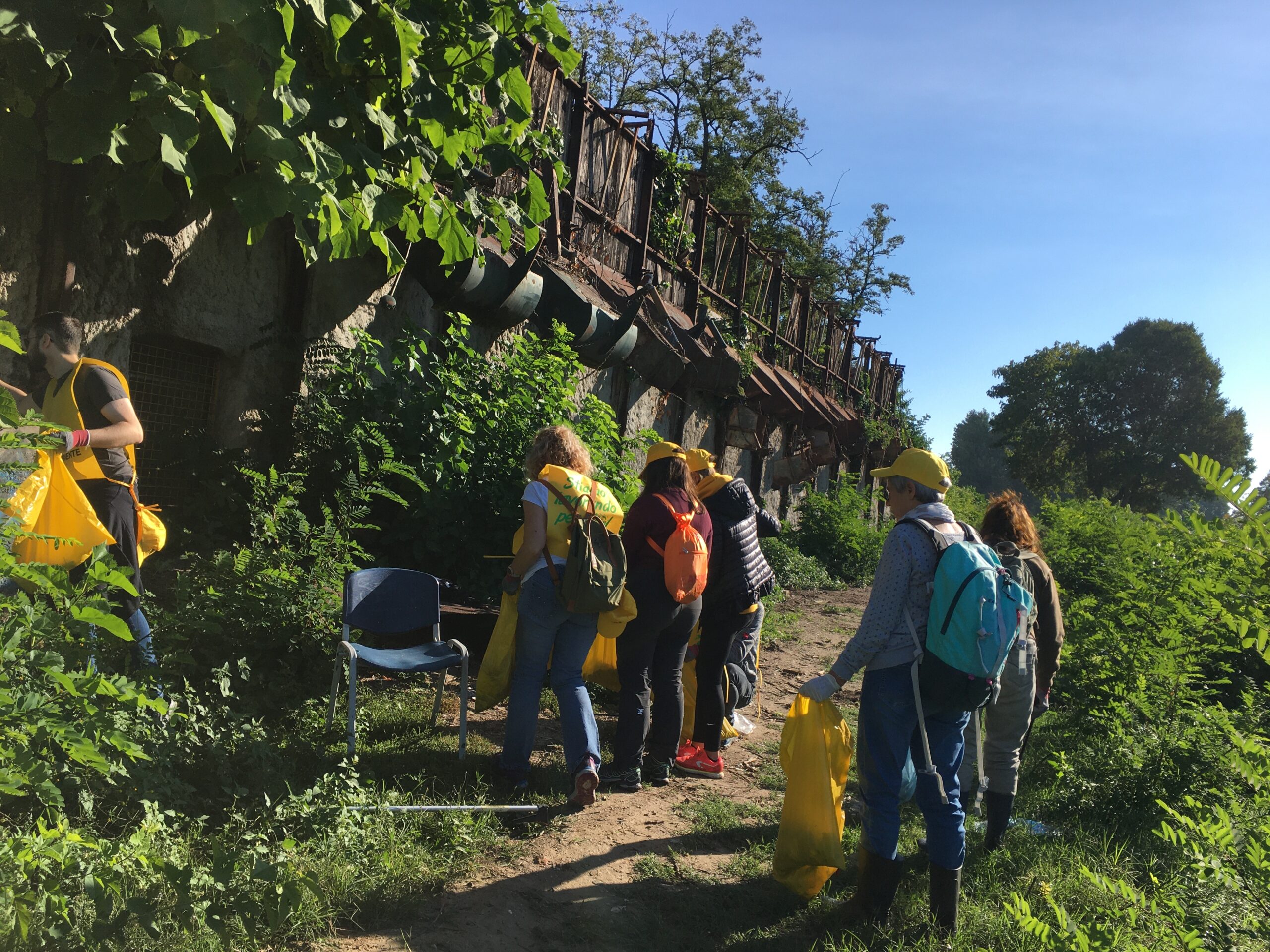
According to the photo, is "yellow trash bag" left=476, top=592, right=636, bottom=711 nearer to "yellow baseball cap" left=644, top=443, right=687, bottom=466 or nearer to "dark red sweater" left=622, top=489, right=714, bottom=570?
"dark red sweater" left=622, top=489, right=714, bottom=570

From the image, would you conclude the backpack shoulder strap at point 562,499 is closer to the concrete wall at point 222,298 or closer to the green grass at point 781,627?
the concrete wall at point 222,298

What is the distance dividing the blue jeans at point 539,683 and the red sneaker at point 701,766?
3.17 feet

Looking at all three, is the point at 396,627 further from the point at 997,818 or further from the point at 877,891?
the point at 997,818

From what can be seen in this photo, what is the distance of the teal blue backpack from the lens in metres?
3.30

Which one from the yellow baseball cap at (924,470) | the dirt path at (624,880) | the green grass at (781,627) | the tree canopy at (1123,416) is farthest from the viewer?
the tree canopy at (1123,416)

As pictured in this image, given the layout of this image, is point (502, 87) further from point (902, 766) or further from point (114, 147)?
point (902, 766)

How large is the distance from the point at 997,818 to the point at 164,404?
5588 mm

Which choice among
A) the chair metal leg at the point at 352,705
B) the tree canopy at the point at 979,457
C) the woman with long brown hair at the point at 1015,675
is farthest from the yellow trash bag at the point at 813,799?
the tree canopy at the point at 979,457

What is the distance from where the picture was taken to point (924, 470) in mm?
3695

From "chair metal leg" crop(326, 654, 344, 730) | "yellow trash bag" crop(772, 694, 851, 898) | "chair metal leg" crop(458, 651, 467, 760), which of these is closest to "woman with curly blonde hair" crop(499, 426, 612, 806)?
"chair metal leg" crop(458, 651, 467, 760)

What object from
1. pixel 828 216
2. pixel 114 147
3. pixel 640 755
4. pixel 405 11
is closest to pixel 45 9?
pixel 114 147

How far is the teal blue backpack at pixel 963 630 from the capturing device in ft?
10.8

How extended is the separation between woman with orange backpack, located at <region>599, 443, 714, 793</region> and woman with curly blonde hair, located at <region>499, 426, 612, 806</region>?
365 mm

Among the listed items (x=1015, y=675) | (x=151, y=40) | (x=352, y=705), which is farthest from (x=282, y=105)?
(x=1015, y=675)
